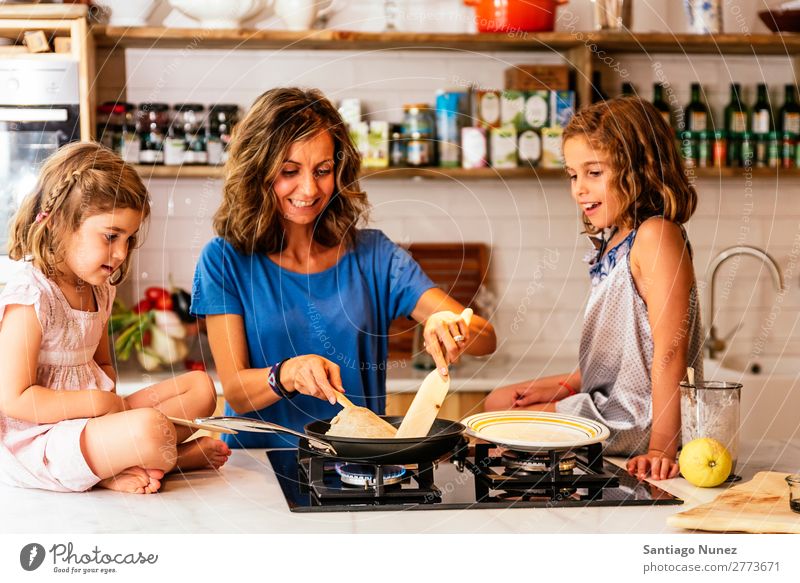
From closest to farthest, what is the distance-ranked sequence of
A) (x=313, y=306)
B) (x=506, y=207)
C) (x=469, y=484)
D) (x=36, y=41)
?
(x=469, y=484) < (x=313, y=306) < (x=36, y=41) < (x=506, y=207)

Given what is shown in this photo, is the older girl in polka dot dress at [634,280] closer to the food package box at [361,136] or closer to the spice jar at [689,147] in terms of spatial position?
the food package box at [361,136]

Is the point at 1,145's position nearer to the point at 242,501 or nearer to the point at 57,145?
the point at 57,145

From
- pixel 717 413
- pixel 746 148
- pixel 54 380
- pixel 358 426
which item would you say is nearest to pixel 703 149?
pixel 746 148

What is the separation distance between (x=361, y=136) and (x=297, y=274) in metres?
0.97

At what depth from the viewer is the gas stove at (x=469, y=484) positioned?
1090 mm

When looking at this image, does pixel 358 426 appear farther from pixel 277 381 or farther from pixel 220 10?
pixel 220 10

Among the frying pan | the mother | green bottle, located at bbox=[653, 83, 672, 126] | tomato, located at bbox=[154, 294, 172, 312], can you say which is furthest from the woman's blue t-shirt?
green bottle, located at bbox=[653, 83, 672, 126]

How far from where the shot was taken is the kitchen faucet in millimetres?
2426

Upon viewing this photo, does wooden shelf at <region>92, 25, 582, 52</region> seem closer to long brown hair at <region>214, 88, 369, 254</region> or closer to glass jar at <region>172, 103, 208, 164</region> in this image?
glass jar at <region>172, 103, 208, 164</region>

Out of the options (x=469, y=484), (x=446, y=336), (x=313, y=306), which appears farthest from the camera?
(x=313, y=306)

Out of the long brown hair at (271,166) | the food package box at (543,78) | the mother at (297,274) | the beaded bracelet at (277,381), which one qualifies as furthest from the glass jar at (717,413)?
the food package box at (543,78)

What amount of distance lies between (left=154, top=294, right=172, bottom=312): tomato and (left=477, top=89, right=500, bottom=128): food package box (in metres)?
0.91

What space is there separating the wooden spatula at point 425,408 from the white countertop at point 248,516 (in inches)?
5.6

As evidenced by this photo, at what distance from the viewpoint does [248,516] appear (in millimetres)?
1047
